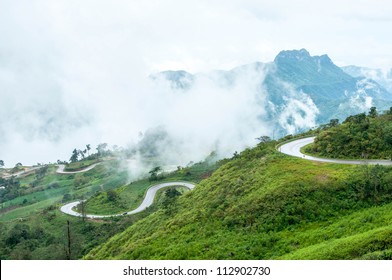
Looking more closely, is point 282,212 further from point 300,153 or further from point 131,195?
point 131,195

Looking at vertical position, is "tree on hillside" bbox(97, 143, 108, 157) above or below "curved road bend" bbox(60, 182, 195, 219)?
above

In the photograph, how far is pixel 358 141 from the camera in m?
37.5

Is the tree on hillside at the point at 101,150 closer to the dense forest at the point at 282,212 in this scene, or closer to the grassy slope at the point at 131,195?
the grassy slope at the point at 131,195

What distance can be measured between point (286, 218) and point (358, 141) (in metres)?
16.8

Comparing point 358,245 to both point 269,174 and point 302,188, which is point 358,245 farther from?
point 269,174

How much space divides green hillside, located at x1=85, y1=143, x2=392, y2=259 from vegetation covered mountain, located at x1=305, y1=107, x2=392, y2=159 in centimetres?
495

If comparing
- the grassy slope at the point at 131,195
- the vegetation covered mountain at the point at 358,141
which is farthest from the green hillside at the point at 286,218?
the grassy slope at the point at 131,195

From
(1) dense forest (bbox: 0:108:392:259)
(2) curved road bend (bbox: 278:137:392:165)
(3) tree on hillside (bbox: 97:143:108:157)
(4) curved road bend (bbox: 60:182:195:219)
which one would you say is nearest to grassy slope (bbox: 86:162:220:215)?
(4) curved road bend (bbox: 60:182:195:219)

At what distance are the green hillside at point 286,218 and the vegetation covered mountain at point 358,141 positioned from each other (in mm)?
4955

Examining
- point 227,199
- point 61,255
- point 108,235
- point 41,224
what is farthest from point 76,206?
point 227,199

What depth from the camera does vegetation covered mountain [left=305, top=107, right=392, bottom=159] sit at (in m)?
35.4

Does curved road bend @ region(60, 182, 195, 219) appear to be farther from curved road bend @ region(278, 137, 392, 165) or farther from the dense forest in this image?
curved road bend @ region(278, 137, 392, 165)

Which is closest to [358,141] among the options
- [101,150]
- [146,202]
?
[146,202]

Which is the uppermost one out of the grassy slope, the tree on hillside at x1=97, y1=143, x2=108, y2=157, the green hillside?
the tree on hillside at x1=97, y1=143, x2=108, y2=157
